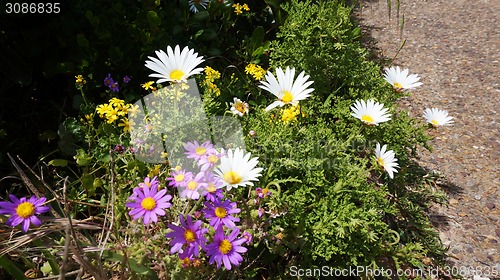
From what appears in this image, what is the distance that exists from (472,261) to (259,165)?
1017 millimetres

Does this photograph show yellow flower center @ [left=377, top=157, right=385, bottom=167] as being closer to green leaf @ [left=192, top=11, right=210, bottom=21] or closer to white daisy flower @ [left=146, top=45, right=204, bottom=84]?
white daisy flower @ [left=146, top=45, right=204, bottom=84]

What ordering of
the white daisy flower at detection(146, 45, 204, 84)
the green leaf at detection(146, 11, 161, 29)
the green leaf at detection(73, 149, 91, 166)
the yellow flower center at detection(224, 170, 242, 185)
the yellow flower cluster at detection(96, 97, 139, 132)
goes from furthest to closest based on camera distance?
1. the green leaf at detection(146, 11, 161, 29)
2. the green leaf at detection(73, 149, 91, 166)
3. the yellow flower cluster at detection(96, 97, 139, 132)
4. the white daisy flower at detection(146, 45, 204, 84)
5. the yellow flower center at detection(224, 170, 242, 185)

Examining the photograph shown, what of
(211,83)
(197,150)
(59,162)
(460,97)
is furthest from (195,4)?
(460,97)

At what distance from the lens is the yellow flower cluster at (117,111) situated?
163cm

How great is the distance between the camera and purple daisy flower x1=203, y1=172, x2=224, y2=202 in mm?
1169

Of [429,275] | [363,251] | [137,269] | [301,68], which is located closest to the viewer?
[137,269]

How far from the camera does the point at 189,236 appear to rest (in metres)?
1.15

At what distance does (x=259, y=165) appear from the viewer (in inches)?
63.7

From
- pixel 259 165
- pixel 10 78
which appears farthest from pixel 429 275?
pixel 10 78

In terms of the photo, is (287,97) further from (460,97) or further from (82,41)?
(460,97)

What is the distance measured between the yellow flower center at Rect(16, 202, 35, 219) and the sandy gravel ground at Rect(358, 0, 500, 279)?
5.32 ft

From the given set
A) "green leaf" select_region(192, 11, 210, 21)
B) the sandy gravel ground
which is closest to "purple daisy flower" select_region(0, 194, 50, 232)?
"green leaf" select_region(192, 11, 210, 21)

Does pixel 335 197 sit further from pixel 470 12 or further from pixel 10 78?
pixel 470 12

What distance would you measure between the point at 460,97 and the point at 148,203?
7.67 feet
